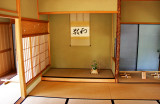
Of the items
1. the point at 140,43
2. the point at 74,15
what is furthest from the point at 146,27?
the point at 74,15

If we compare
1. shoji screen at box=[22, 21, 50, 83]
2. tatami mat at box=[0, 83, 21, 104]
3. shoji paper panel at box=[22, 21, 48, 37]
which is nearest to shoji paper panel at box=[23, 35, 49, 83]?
shoji screen at box=[22, 21, 50, 83]

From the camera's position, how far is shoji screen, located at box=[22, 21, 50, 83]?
151 inches

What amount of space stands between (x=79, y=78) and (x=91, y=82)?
1.35 ft

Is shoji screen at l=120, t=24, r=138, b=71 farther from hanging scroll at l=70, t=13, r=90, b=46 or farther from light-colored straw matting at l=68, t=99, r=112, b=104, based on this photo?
light-colored straw matting at l=68, t=99, r=112, b=104

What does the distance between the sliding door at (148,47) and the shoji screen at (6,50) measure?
4926 millimetres

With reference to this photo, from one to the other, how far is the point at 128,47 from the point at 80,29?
1908mm

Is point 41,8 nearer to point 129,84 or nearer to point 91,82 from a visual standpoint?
point 91,82

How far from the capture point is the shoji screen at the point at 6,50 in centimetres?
522

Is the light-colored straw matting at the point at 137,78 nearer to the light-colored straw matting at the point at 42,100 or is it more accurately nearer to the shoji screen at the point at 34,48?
the light-colored straw matting at the point at 42,100

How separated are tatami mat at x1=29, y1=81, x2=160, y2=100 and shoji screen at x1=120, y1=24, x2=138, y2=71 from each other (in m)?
1.16

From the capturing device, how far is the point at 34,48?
4.34 metres

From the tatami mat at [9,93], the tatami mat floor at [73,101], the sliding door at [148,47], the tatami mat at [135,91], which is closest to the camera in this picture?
the tatami mat floor at [73,101]

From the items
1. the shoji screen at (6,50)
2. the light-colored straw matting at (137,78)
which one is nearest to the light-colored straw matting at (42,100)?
the light-colored straw matting at (137,78)

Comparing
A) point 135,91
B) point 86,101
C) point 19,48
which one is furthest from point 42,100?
point 135,91
